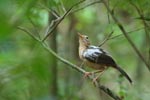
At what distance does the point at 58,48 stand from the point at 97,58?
88.7 inches

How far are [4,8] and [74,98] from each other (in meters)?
3.36

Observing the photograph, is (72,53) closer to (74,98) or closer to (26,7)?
(74,98)

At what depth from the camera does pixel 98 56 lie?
2389 millimetres

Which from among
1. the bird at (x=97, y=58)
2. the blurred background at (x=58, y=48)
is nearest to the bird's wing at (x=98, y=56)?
the bird at (x=97, y=58)

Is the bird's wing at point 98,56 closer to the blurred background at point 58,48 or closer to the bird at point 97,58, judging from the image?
the bird at point 97,58

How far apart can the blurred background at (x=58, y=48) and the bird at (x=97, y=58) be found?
9 cm

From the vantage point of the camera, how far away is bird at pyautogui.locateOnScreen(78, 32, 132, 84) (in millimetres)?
2328

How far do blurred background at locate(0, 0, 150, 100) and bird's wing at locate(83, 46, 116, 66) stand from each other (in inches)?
4.5

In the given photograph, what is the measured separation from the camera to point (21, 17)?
576 millimetres

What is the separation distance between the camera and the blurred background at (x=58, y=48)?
27.8 inches

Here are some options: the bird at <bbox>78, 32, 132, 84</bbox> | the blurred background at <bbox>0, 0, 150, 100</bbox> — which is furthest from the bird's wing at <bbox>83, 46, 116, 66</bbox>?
the blurred background at <bbox>0, 0, 150, 100</bbox>

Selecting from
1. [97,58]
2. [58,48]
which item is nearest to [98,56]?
[97,58]

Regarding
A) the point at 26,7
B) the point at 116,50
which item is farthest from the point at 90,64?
the point at 116,50

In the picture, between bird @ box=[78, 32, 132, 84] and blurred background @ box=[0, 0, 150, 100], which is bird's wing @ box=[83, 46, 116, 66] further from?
blurred background @ box=[0, 0, 150, 100]
